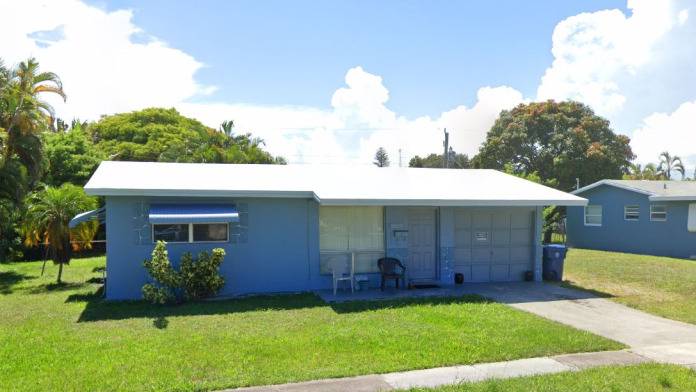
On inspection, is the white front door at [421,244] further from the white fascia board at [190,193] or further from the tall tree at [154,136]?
the tall tree at [154,136]

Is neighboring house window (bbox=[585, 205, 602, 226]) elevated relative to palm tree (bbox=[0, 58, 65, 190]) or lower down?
lower down

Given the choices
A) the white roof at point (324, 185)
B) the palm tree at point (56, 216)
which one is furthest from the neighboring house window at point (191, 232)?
the palm tree at point (56, 216)

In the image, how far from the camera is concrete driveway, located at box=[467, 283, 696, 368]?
316 inches

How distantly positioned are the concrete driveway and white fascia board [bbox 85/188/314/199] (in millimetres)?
5060

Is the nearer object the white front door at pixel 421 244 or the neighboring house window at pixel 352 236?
the neighboring house window at pixel 352 236

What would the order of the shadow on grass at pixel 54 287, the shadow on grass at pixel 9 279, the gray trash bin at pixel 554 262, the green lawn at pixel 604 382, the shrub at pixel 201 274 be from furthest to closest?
1. the gray trash bin at pixel 554 262
2. the shadow on grass at pixel 9 279
3. the shadow on grass at pixel 54 287
4. the shrub at pixel 201 274
5. the green lawn at pixel 604 382

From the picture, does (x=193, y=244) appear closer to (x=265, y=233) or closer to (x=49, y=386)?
(x=265, y=233)

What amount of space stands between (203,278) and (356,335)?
4422mm

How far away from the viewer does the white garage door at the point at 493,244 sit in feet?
47.1

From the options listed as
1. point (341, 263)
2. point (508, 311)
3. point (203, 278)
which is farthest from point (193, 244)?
point (508, 311)

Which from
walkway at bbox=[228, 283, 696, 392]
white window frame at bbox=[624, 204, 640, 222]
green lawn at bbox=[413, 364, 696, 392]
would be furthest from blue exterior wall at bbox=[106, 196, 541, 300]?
white window frame at bbox=[624, 204, 640, 222]

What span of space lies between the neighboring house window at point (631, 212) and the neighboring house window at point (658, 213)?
2.13 feet

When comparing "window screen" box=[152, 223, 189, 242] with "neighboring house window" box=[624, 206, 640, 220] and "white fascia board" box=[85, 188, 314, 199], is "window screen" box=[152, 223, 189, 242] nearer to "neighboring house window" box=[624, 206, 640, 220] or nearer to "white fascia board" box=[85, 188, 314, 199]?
"white fascia board" box=[85, 188, 314, 199]

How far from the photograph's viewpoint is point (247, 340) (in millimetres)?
8164
